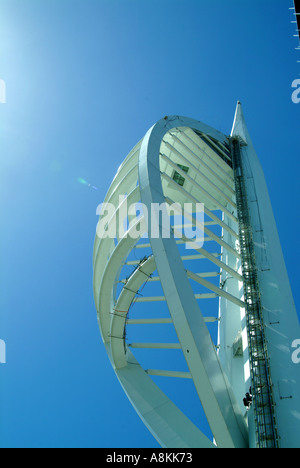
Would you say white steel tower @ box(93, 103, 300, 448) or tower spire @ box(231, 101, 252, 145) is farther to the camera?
tower spire @ box(231, 101, 252, 145)

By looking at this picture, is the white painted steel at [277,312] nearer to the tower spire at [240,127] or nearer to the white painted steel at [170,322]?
the white painted steel at [170,322]

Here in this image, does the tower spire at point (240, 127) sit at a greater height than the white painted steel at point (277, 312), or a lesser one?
greater

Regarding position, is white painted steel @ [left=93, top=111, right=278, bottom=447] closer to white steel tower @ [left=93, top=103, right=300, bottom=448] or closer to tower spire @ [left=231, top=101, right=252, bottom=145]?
white steel tower @ [left=93, top=103, right=300, bottom=448]

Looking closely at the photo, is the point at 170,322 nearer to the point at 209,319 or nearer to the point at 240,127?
the point at 209,319

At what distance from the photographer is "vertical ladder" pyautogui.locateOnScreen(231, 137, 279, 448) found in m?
9.46

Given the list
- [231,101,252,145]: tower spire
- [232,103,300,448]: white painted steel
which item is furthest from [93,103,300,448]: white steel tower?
[231,101,252,145]: tower spire

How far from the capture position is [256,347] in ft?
37.7

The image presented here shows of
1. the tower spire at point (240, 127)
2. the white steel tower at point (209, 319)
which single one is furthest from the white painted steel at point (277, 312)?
the tower spire at point (240, 127)

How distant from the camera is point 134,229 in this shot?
40.4 ft

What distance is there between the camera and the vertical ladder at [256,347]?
31.0ft

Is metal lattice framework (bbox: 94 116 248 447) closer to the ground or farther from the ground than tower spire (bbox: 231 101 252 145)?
closer to the ground

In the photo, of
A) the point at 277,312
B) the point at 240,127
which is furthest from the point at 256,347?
the point at 240,127

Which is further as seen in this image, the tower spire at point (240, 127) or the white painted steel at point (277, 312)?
the tower spire at point (240, 127)
